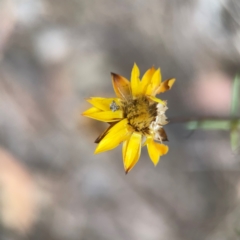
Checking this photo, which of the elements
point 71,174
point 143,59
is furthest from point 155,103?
point 71,174

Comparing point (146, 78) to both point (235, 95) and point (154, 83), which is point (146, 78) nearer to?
point (154, 83)

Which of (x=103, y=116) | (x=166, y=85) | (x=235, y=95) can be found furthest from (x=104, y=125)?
(x=235, y=95)

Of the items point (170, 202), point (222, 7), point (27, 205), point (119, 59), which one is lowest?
point (27, 205)

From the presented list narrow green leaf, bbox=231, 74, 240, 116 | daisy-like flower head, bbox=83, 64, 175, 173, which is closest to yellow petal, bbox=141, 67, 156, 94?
daisy-like flower head, bbox=83, 64, 175, 173

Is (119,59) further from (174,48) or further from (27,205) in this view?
(27,205)

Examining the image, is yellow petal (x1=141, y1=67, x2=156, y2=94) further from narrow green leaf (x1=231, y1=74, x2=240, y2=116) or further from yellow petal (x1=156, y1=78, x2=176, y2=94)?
narrow green leaf (x1=231, y1=74, x2=240, y2=116)

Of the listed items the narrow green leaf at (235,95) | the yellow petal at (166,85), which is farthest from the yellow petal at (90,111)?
the narrow green leaf at (235,95)

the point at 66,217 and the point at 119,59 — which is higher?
the point at 119,59
